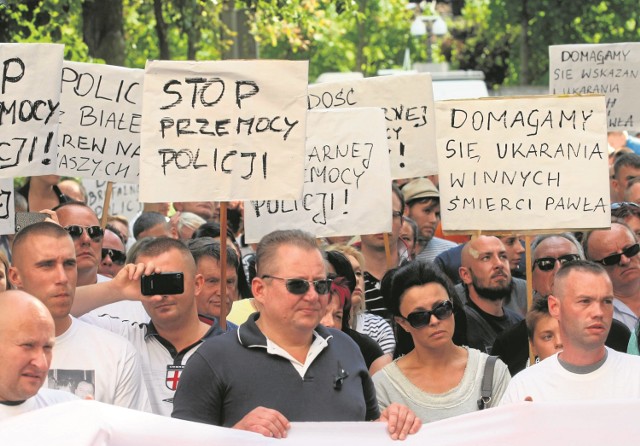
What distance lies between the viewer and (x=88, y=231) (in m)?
8.34

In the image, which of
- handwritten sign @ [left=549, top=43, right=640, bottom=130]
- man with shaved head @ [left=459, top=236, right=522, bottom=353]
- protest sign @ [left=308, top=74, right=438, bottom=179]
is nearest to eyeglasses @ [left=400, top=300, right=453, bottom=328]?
man with shaved head @ [left=459, top=236, right=522, bottom=353]

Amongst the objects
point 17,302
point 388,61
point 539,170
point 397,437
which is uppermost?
point 388,61

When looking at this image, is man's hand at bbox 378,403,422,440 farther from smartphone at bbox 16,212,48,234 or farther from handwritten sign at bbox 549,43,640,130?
handwritten sign at bbox 549,43,640,130

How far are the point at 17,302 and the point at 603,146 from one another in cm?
388

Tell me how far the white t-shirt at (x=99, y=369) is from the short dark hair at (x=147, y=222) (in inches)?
169

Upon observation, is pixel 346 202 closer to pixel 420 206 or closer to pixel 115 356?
pixel 420 206

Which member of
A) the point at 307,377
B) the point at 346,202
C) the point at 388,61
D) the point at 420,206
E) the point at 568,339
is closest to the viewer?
the point at 307,377

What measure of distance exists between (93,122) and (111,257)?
2.88 feet

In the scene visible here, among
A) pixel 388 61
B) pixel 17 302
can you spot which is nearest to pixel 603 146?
pixel 17 302

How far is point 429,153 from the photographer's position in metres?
10.4

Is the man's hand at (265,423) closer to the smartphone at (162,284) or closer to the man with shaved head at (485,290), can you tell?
the smartphone at (162,284)

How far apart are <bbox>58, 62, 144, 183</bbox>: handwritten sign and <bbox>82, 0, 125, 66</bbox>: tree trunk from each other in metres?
6.47

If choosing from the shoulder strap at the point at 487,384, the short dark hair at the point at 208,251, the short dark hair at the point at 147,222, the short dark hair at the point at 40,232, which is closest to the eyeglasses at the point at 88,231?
the short dark hair at the point at 208,251

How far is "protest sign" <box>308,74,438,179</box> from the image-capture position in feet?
33.9
